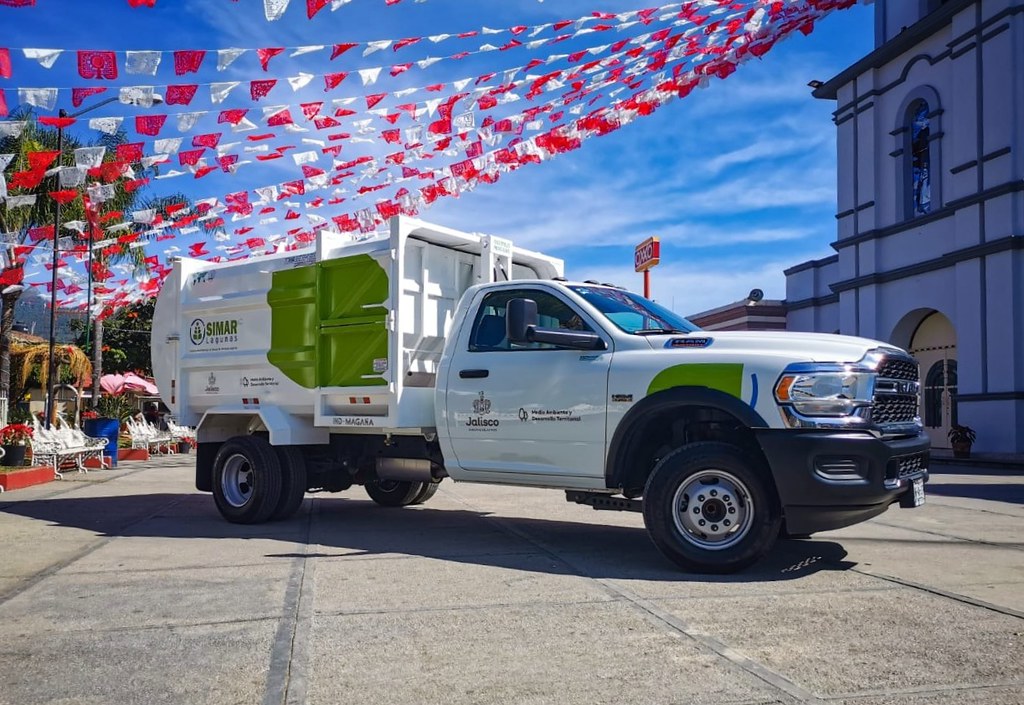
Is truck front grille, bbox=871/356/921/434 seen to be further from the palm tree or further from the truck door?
the palm tree

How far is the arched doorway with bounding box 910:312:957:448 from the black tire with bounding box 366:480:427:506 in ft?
53.9

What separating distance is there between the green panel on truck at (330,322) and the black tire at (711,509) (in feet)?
9.69

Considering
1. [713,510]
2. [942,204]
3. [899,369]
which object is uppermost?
[942,204]

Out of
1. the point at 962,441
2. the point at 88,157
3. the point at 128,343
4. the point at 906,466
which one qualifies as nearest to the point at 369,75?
the point at 88,157

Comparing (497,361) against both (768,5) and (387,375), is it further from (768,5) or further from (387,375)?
(768,5)

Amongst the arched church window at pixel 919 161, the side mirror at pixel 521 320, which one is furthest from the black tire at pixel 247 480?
the arched church window at pixel 919 161

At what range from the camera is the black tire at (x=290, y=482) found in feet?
29.1

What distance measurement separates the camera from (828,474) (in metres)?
5.75

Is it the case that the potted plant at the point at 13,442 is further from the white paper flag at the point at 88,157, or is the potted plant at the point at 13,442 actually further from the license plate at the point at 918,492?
the license plate at the point at 918,492

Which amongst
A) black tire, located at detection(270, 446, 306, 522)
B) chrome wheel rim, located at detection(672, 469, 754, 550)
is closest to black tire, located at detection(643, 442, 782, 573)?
chrome wheel rim, located at detection(672, 469, 754, 550)

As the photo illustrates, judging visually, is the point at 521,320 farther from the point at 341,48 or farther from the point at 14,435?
the point at 14,435

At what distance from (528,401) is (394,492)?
154 inches

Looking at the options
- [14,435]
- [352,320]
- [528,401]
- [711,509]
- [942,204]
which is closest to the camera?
[711,509]

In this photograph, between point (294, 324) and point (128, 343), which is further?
point (128, 343)
